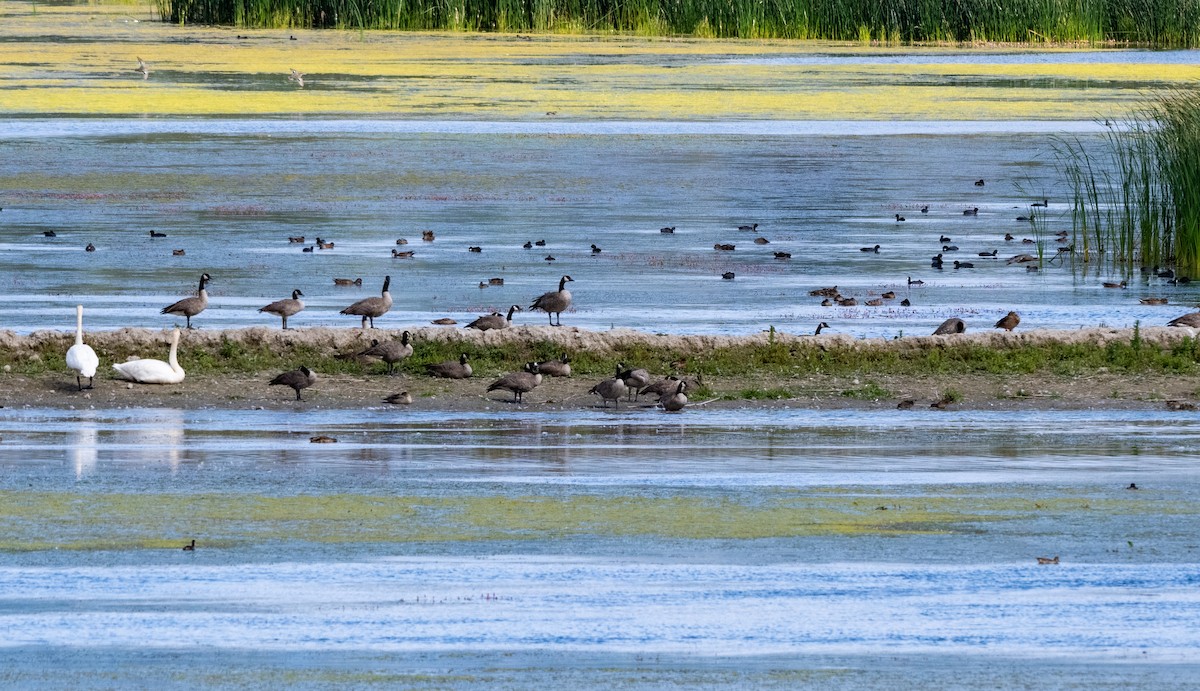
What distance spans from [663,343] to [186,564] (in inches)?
256

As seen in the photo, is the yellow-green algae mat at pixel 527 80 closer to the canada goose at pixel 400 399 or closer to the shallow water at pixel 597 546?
the canada goose at pixel 400 399

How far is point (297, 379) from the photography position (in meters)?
13.3

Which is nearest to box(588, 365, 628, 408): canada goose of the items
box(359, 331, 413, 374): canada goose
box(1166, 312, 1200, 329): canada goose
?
box(359, 331, 413, 374): canada goose

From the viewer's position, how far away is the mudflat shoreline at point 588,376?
1350 centimetres

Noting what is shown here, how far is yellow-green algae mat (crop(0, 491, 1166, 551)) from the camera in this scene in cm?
921

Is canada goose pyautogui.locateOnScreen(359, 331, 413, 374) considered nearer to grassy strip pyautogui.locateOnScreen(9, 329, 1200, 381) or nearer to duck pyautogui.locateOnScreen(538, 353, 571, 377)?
grassy strip pyautogui.locateOnScreen(9, 329, 1200, 381)

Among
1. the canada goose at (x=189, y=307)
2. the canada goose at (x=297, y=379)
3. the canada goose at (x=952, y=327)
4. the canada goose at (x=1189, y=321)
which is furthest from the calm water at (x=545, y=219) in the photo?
the canada goose at (x=297, y=379)

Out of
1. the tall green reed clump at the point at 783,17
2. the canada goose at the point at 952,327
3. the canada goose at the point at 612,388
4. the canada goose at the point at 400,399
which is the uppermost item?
the tall green reed clump at the point at 783,17

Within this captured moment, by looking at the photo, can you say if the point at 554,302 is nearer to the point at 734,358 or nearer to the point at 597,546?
the point at 734,358

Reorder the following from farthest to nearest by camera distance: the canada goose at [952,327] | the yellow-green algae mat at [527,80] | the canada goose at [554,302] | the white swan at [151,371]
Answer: the yellow-green algae mat at [527,80] < the canada goose at [554,302] < the canada goose at [952,327] < the white swan at [151,371]

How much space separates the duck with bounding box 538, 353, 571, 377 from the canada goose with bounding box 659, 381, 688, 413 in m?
1.02

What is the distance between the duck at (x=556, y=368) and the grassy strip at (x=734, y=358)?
0.43 m

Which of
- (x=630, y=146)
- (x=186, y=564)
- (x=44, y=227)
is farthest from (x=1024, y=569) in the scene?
(x=630, y=146)

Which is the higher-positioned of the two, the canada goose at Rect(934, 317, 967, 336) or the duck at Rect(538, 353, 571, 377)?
the canada goose at Rect(934, 317, 967, 336)
